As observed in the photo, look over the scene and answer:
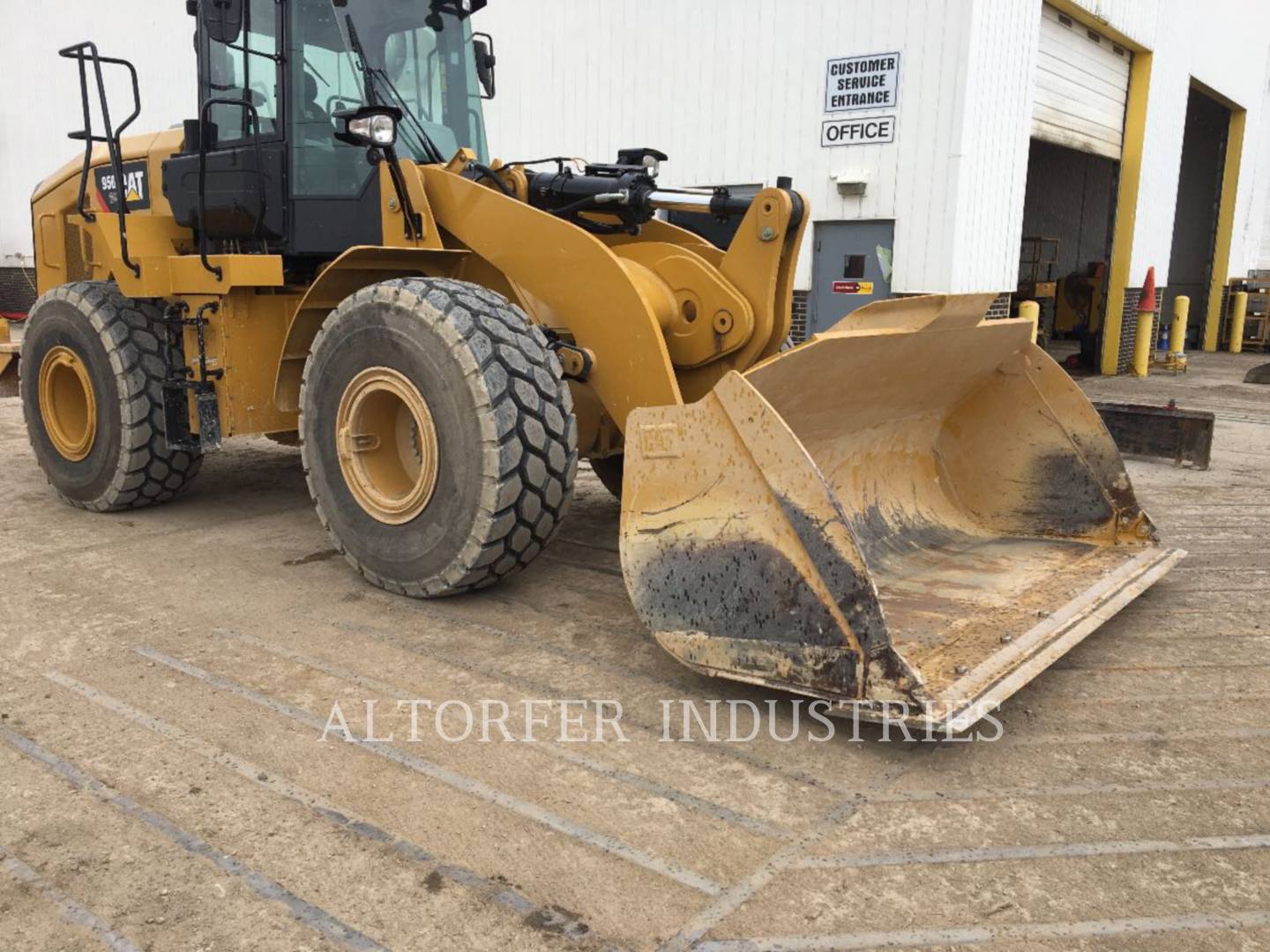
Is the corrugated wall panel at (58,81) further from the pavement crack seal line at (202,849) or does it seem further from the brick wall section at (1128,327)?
the pavement crack seal line at (202,849)

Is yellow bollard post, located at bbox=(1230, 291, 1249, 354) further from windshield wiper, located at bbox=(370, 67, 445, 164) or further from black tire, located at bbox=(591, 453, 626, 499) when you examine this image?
windshield wiper, located at bbox=(370, 67, 445, 164)

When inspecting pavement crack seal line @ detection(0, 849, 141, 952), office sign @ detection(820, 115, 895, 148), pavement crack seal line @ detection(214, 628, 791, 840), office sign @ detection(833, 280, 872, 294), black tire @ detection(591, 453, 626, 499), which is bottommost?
pavement crack seal line @ detection(0, 849, 141, 952)

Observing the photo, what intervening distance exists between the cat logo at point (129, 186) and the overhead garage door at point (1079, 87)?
9.57m

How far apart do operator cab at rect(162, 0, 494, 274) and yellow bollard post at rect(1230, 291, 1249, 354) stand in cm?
1899

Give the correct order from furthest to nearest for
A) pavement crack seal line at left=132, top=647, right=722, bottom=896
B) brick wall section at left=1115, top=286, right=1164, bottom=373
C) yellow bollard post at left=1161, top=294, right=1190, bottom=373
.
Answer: yellow bollard post at left=1161, top=294, right=1190, bottom=373 → brick wall section at left=1115, top=286, right=1164, bottom=373 → pavement crack seal line at left=132, top=647, right=722, bottom=896

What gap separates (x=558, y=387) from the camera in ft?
12.4

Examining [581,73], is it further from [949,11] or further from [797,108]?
[949,11]

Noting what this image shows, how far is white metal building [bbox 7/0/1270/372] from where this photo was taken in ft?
34.5

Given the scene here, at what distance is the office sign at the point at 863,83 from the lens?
34.9 feet

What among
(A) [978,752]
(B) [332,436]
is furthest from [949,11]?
(A) [978,752]

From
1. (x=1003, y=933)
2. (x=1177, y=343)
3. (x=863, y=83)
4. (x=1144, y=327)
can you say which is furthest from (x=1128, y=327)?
(x=1003, y=933)

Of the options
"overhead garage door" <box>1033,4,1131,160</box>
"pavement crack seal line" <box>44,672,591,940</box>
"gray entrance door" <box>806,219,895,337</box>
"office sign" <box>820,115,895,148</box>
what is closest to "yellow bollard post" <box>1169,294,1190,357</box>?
"overhead garage door" <box>1033,4,1131,160</box>

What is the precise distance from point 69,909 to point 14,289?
2166 cm

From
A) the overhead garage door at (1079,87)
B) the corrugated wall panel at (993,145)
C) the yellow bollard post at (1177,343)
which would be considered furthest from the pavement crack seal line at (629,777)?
the yellow bollard post at (1177,343)
